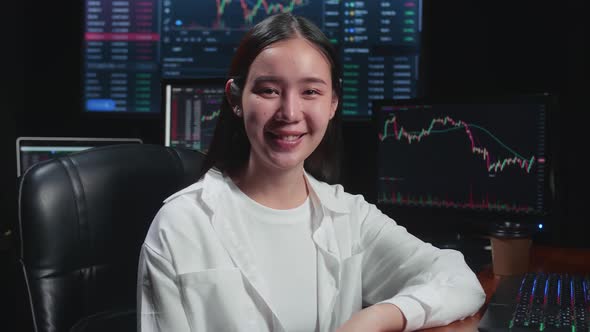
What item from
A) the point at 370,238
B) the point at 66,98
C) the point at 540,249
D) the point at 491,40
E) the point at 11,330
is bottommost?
the point at 11,330

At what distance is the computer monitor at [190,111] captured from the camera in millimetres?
2121

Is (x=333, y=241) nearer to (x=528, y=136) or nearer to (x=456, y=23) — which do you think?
(x=528, y=136)

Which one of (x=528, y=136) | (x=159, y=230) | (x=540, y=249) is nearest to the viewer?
(x=159, y=230)

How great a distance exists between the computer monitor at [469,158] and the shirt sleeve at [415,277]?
2.04ft

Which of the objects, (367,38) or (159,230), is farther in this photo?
(367,38)

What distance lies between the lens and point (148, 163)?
124 cm

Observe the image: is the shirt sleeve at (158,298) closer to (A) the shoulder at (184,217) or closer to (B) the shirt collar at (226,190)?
(A) the shoulder at (184,217)

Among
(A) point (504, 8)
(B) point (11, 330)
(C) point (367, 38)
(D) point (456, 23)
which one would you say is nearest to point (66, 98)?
(B) point (11, 330)

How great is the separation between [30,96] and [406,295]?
6.49 ft

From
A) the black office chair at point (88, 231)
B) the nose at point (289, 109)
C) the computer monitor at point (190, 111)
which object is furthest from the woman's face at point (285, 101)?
the computer monitor at point (190, 111)

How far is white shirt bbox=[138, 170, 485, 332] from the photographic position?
993 millimetres

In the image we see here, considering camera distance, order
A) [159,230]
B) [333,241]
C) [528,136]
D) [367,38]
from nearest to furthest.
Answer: [159,230] → [333,241] → [528,136] → [367,38]

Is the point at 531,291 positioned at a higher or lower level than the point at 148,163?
lower

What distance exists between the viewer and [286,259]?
117 centimetres
